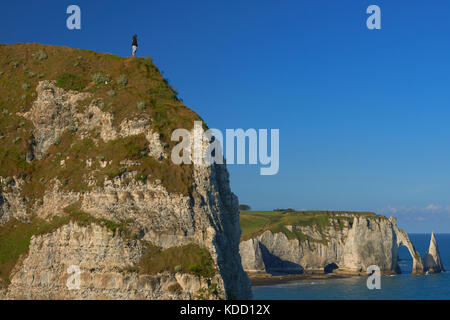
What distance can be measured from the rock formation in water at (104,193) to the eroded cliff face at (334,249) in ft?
344

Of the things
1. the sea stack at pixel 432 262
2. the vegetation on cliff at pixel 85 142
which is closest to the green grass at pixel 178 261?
the vegetation on cliff at pixel 85 142

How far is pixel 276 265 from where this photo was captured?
531 feet

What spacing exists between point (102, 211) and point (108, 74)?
2062 centimetres

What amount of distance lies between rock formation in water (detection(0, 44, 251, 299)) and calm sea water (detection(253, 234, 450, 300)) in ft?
214

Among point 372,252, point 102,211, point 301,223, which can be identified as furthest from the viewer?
point 301,223

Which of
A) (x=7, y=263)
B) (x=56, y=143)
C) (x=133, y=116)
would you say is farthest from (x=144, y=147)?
(x=7, y=263)

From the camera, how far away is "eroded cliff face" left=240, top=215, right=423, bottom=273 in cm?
15388

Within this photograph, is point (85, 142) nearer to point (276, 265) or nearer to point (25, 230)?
point (25, 230)

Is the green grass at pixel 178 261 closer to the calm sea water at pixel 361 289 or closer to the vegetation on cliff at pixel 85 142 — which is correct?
the vegetation on cliff at pixel 85 142

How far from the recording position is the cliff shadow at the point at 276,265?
6319 inches

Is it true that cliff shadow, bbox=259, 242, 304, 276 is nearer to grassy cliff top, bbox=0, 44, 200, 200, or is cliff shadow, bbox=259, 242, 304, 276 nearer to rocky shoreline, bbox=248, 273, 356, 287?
rocky shoreline, bbox=248, 273, 356, 287

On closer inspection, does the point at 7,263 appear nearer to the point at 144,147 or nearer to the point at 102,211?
the point at 102,211

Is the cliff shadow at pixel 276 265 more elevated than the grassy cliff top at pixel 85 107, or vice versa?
the grassy cliff top at pixel 85 107

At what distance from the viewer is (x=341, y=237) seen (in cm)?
16462
